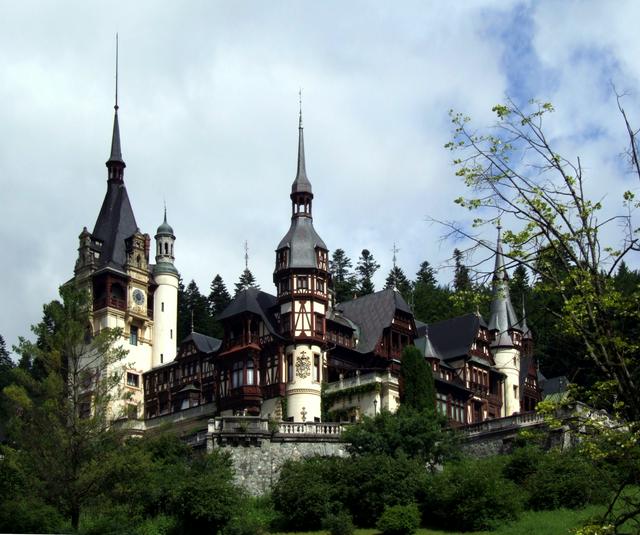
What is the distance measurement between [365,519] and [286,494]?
3.29 meters

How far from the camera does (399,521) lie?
41062 millimetres

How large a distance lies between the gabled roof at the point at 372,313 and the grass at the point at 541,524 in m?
23.5

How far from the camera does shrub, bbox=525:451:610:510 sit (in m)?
42.8

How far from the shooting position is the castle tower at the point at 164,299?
77500mm

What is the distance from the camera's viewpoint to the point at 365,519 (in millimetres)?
43781

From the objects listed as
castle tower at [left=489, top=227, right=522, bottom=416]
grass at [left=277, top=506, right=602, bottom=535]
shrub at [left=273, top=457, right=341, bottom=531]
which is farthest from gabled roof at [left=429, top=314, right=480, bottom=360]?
grass at [left=277, top=506, right=602, bottom=535]

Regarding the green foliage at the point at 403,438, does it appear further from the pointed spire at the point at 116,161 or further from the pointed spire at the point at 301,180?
the pointed spire at the point at 116,161

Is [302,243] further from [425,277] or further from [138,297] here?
[425,277]

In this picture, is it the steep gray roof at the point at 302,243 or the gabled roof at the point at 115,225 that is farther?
the gabled roof at the point at 115,225

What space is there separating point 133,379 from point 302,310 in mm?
18340

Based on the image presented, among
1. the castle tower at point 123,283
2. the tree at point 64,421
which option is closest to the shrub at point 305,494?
the tree at point 64,421

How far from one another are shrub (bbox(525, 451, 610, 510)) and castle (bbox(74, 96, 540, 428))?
11.7 metres

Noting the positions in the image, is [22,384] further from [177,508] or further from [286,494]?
[286,494]

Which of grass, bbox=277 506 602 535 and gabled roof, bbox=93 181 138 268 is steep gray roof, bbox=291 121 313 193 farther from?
grass, bbox=277 506 602 535
